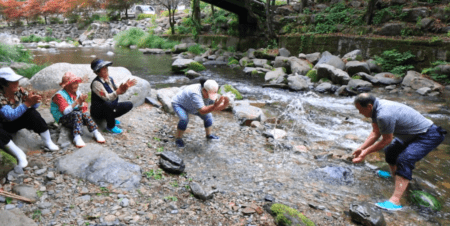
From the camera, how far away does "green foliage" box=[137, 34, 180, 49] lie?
26000 millimetres

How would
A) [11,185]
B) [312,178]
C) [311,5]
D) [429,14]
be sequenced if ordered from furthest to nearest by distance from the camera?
[311,5] < [429,14] < [312,178] < [11,185]

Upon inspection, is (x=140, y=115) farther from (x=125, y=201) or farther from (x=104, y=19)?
(x=104, y=19)

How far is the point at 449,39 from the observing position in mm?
11094

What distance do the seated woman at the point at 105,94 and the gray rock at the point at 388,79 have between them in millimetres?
10513

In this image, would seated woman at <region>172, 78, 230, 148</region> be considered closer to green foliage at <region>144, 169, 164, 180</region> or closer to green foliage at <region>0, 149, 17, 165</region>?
green foliage at <region>144, 169, 164, 180</region>

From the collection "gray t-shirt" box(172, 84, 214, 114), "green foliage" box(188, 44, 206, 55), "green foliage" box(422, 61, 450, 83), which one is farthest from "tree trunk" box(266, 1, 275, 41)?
"gray t-shirt" box(172, 84, 214, 114)

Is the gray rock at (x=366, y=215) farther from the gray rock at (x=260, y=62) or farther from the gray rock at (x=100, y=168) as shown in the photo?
the gray rock at (x=260, y=62)

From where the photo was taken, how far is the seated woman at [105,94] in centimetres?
441

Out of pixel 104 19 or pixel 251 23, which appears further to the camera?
pixel 104 19

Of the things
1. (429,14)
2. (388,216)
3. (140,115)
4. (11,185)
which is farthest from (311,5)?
(11,185)

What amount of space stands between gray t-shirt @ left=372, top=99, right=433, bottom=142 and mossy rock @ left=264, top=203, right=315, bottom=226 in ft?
5.30

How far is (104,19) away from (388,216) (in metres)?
42.2

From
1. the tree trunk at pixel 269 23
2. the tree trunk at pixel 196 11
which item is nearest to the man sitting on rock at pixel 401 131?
the tree trunk at pixel 269 23

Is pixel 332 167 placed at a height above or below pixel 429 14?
below
